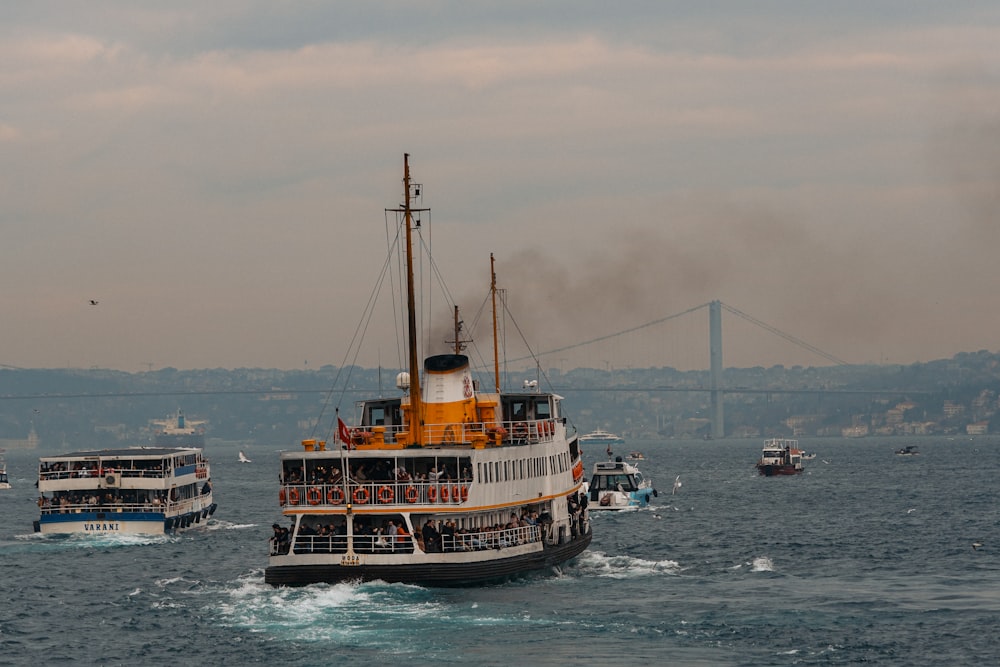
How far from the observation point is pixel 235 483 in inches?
6688

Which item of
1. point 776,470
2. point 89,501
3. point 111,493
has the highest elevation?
point 111,493

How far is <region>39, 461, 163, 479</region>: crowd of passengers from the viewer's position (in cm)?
8056

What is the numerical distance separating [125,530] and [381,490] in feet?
117

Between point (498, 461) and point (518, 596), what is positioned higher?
point (498, 461)

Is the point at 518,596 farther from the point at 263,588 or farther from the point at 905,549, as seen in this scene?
the point at 905,549

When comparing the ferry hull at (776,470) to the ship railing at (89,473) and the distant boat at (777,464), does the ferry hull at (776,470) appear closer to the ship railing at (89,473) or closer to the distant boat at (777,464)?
the distant boat at (777,464)

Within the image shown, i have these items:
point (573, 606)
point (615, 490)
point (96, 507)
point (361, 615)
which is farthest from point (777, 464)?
point (361, 615)

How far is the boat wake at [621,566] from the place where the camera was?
58.4 m

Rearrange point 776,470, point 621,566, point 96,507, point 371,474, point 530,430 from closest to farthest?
point 371,474 < point 530,430 < point 621,566 < point 96,507 < point 776,470

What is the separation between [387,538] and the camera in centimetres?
4925

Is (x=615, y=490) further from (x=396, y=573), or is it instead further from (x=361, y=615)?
(x=361, y=615)

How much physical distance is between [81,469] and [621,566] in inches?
1328

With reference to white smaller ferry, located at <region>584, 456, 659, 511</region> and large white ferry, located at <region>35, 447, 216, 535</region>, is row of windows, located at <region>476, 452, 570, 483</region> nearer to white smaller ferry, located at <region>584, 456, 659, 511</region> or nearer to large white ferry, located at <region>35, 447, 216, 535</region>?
large white ferry, located at <region>35, 447, 216, 535</region>

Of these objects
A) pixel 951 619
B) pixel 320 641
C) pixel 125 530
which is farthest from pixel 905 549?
pixel 125 530
